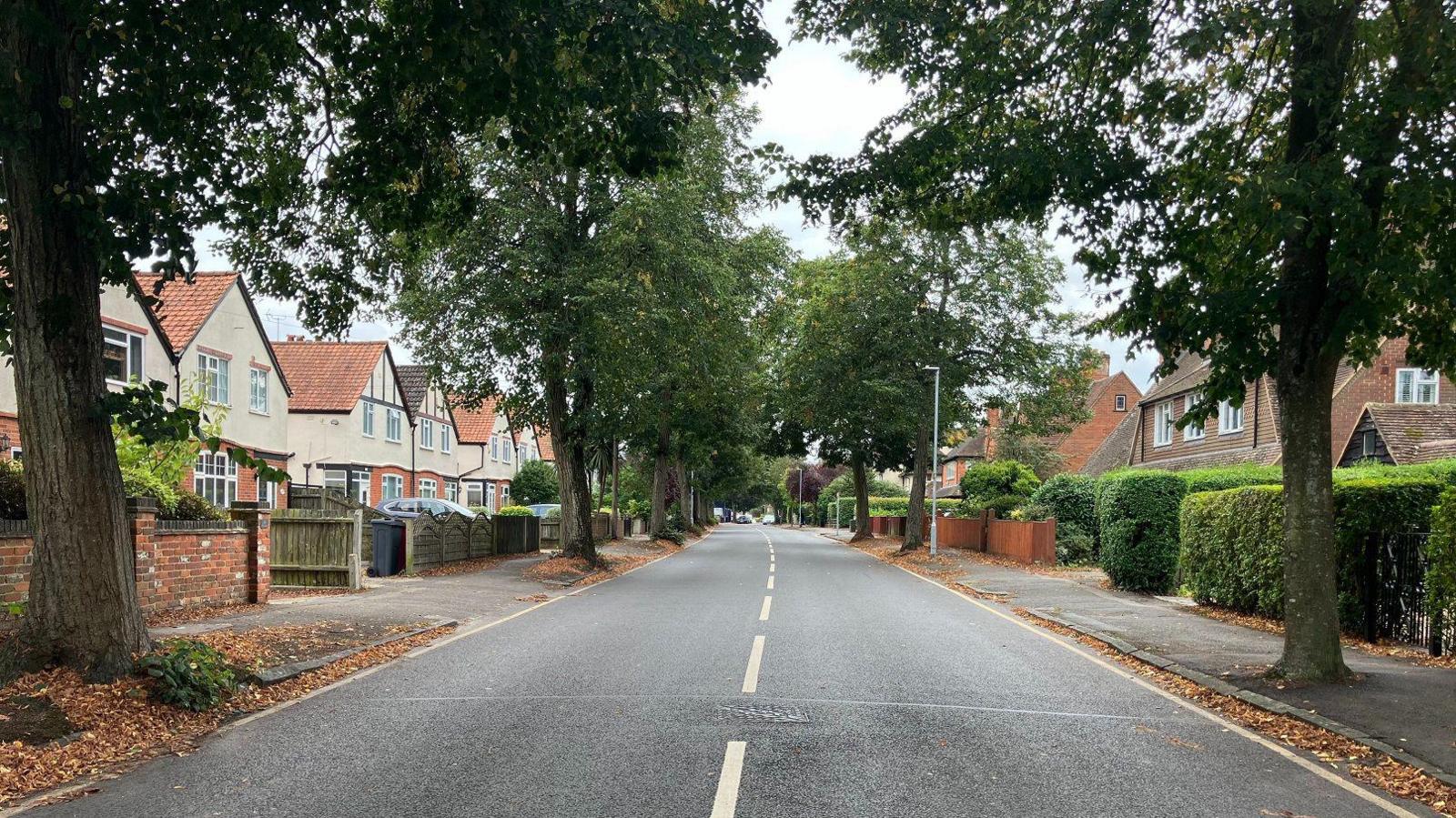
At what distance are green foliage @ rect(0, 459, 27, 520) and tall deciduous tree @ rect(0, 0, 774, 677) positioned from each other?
3365 millimetres

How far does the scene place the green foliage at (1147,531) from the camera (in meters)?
20.2

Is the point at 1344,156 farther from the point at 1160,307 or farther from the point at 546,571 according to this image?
the point at 546,571

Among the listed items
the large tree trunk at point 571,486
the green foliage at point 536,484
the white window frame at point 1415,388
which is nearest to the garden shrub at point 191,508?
the large tree trunk at point 571,486

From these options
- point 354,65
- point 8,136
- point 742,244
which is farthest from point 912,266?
point 8,136

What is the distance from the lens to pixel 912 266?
111ft

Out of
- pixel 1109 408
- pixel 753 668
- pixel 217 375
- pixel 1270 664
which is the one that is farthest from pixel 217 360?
pixel 1109 408

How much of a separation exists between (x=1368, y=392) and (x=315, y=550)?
30.9 m

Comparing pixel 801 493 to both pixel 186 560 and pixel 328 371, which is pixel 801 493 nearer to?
pixel 328 371

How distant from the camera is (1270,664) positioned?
34.3 feet

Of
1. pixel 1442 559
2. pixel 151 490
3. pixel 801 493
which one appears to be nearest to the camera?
pixel 1442 559

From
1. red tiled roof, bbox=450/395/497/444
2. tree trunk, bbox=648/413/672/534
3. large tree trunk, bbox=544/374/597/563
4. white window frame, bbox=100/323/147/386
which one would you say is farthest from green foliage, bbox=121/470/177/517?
red tiled roof, bbox=450/395/497/444

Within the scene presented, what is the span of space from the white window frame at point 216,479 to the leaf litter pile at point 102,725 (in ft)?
76.3

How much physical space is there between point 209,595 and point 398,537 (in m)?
8.10

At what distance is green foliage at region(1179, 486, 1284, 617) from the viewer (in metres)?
14.5
